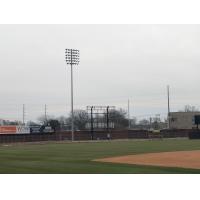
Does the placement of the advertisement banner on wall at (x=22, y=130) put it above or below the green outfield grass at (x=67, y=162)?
above

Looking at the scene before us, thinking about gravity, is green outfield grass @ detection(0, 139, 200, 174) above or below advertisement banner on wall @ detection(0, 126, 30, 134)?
below

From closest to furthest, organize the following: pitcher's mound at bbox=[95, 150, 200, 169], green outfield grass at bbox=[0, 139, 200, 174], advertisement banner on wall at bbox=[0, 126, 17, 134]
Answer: green outfield grass at bbox=[0, 139, 200, 174]
pitcher's mound at bbox=[95, 150, 200, 169]
advertisement banner on wall at bbox=[0, 126, 17, 134]

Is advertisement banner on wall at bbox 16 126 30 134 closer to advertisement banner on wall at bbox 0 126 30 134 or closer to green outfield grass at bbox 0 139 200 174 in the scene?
advertisement banner on wall at bbox 0 126 30 134

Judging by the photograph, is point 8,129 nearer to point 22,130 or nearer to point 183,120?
point 22,130

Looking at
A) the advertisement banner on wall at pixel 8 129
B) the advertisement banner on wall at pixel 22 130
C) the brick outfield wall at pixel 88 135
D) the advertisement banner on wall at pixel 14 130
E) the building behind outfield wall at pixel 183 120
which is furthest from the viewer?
the building behind outfield wall at pixel 183 120

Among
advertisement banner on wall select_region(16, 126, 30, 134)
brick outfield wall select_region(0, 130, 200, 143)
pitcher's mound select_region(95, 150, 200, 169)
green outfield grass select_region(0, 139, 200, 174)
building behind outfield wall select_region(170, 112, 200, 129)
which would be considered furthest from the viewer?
building behind outfield wall select_region(170, 112, 200, 129)

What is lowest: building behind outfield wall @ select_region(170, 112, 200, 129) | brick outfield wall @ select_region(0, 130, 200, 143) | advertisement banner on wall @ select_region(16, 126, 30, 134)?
brick outfield wall @ select_region(0, 130, 200, 143)

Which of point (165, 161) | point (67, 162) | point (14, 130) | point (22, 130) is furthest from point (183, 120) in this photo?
point (67, 162)

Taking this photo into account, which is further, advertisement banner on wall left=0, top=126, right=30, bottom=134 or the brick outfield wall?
advertisement banner on wall left=0, top=126, right=30, bottom=134

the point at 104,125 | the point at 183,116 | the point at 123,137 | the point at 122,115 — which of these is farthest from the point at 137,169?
the point at 122,115

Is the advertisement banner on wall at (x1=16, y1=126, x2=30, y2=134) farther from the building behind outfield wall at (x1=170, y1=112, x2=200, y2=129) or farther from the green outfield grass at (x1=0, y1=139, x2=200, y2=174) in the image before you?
the building behind outfield wall at (x1=170, y1=112, x2=200, y2=129)

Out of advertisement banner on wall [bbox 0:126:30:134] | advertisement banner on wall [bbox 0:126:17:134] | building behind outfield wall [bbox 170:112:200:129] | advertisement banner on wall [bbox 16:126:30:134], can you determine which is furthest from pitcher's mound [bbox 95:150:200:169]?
building behind outfield wall [bbox 170:112:200:129]

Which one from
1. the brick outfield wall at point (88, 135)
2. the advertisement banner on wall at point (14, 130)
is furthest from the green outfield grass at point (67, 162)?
the advertisement banner on wall at point (14, 130)

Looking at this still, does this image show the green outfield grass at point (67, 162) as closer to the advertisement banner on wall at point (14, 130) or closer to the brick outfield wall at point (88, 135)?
the brick outfield wall at point (88, 135)
